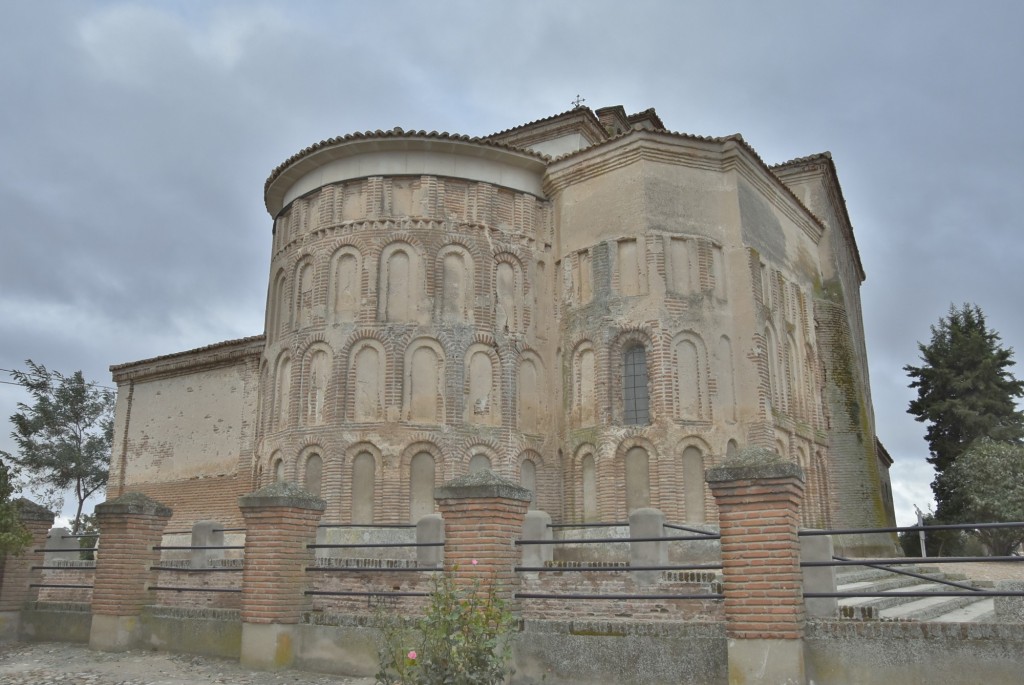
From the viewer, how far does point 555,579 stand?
12.6 meters

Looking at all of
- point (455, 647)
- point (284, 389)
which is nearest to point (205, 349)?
point (284, 389)

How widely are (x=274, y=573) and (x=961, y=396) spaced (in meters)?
29.8

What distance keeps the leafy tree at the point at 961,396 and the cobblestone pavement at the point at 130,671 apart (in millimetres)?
26701

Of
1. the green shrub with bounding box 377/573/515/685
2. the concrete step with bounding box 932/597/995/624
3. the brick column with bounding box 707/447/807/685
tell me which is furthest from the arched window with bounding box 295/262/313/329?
the concrete step with bounding box 932/597/995/624

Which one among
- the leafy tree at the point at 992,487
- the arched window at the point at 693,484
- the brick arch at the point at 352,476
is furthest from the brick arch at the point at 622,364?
the leafy tree at the point at 992,487

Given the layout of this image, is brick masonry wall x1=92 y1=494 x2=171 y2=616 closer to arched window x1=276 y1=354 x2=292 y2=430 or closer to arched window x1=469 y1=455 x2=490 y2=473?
arched window x1=276 y1=354 x2=292 y2=430

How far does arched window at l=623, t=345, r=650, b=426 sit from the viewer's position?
1773 centimetres

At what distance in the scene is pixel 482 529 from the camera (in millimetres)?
9297

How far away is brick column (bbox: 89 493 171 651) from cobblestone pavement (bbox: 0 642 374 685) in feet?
0.93

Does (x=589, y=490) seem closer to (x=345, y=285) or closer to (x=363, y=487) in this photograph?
(x=363, y=487)

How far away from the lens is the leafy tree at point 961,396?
102 ft

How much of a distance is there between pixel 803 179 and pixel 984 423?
44.7ft

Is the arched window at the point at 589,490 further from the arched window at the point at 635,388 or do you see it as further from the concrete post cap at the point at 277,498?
the concrete post cap at the point at 277,498

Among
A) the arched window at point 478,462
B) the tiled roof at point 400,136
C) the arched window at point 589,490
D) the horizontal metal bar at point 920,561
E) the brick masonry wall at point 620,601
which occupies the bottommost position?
the brick masonry wall at point 620,601
